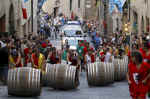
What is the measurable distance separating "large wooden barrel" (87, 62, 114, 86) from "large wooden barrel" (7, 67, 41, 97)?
317 centimetres

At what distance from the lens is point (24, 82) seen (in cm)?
1444

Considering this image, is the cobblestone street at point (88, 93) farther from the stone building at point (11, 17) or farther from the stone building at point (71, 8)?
the stone building at point (71, 8)

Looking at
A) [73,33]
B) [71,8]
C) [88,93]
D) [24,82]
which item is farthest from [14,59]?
[71,8]

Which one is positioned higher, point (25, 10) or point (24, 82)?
Result: point (25, 10)

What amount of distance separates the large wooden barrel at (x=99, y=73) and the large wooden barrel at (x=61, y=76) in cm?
95

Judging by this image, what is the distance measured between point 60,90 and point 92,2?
2794 inches

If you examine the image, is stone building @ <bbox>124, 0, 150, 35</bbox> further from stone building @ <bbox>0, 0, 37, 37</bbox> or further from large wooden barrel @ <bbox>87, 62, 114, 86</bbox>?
large wooden barrel @ <bbox>87, 62, 114, 86</bbox>

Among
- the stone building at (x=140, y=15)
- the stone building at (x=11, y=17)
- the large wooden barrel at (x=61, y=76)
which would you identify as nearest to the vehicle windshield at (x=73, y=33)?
the stone building at (x=11, y=17)

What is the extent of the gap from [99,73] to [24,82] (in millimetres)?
3735

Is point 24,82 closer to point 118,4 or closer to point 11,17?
point 11,17

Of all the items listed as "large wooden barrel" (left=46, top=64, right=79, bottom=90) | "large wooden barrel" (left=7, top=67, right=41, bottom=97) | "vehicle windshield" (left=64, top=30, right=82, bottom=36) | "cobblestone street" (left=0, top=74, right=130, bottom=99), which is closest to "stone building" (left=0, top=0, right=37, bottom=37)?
"vehicle windshield" (left=64, top=30, right=82, bottom=36)

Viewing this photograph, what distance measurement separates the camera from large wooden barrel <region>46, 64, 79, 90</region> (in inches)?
644

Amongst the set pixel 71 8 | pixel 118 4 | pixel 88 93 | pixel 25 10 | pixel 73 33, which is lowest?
pixel 88 93

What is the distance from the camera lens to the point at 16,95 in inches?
585
